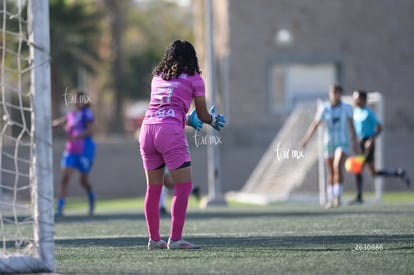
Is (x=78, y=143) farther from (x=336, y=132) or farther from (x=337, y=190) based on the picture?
(x=337, y=190)

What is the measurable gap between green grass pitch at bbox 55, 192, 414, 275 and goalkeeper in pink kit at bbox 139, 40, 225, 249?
324 millimetres

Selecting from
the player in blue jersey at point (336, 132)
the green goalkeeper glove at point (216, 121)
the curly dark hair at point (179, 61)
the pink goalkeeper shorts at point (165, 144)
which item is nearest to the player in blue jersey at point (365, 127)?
the player in blue jersey at point (336, 132)

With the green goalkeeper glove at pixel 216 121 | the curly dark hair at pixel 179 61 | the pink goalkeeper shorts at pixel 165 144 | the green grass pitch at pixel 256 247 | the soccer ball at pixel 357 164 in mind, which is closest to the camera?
the green grass pitch at pixel 256 247

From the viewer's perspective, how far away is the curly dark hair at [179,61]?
30.9 ft

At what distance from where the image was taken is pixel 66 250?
9.64 meters

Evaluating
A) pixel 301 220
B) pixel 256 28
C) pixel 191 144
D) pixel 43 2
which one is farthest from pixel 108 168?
pixel 43 2

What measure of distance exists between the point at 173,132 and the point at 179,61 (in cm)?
67

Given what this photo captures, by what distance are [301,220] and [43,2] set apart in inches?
277

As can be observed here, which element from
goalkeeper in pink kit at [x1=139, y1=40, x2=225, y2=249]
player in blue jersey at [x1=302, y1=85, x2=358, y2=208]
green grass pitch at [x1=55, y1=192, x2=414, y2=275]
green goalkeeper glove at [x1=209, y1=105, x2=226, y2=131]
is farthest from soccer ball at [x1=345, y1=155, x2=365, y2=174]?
goalkeeper in pink kit at [x1=139, y1=40, x2=225, y2=249]

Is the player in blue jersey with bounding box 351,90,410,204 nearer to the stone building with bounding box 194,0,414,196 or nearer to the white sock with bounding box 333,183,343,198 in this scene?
the white sock with bounding box 333,183,343,198

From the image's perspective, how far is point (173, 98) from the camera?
30.8ft

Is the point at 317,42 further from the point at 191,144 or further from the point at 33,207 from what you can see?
the point at 33,207

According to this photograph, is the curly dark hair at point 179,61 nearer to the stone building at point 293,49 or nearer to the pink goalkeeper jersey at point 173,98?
the pink goalkeeper jersey at point 173,98

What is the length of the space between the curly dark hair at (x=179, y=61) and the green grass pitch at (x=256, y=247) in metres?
1.64
